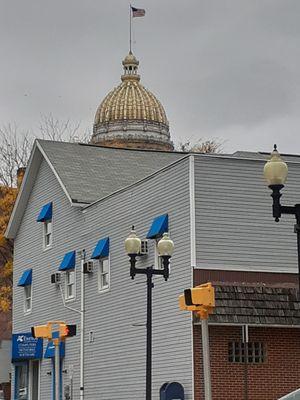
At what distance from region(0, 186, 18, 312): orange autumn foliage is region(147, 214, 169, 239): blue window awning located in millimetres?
23791

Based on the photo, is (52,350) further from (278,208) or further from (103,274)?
(278,208)

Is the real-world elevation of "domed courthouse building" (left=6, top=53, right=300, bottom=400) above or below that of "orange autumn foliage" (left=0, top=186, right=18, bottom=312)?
below

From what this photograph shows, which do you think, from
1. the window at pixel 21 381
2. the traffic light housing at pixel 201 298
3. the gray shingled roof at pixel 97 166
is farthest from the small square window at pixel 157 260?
the window at pixel 21 381

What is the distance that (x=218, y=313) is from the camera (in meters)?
24.3

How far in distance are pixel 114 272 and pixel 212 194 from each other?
18.6ft

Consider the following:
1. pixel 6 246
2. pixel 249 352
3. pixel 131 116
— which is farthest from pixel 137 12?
pixel 249 352

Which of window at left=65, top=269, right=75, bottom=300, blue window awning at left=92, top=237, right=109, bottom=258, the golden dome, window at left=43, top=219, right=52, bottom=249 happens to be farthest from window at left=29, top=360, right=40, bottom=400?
the golden dome

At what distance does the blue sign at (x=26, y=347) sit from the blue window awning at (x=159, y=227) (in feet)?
31.0

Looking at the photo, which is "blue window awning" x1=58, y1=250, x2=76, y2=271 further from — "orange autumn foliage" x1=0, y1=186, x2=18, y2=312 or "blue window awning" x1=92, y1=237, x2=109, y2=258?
"orange autumn foliage" x1=0, y1=186, x2=18, y2=312

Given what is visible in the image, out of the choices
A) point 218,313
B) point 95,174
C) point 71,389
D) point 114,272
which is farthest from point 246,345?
point 95,174

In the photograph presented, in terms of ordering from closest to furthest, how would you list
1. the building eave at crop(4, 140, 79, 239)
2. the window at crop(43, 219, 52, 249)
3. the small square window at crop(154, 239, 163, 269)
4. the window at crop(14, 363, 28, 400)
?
the small square window at crop(154, 239, 163, 269), the window at crop(43, 219, 52, 249), the window at crop(14, 363, 28, 400), the building eave at crop(4, 140, 79, 239)

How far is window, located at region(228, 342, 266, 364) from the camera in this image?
82.6 feet

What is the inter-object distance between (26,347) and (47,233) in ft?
14.1

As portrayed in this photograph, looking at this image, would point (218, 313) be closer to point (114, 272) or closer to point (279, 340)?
point (279, 340)
